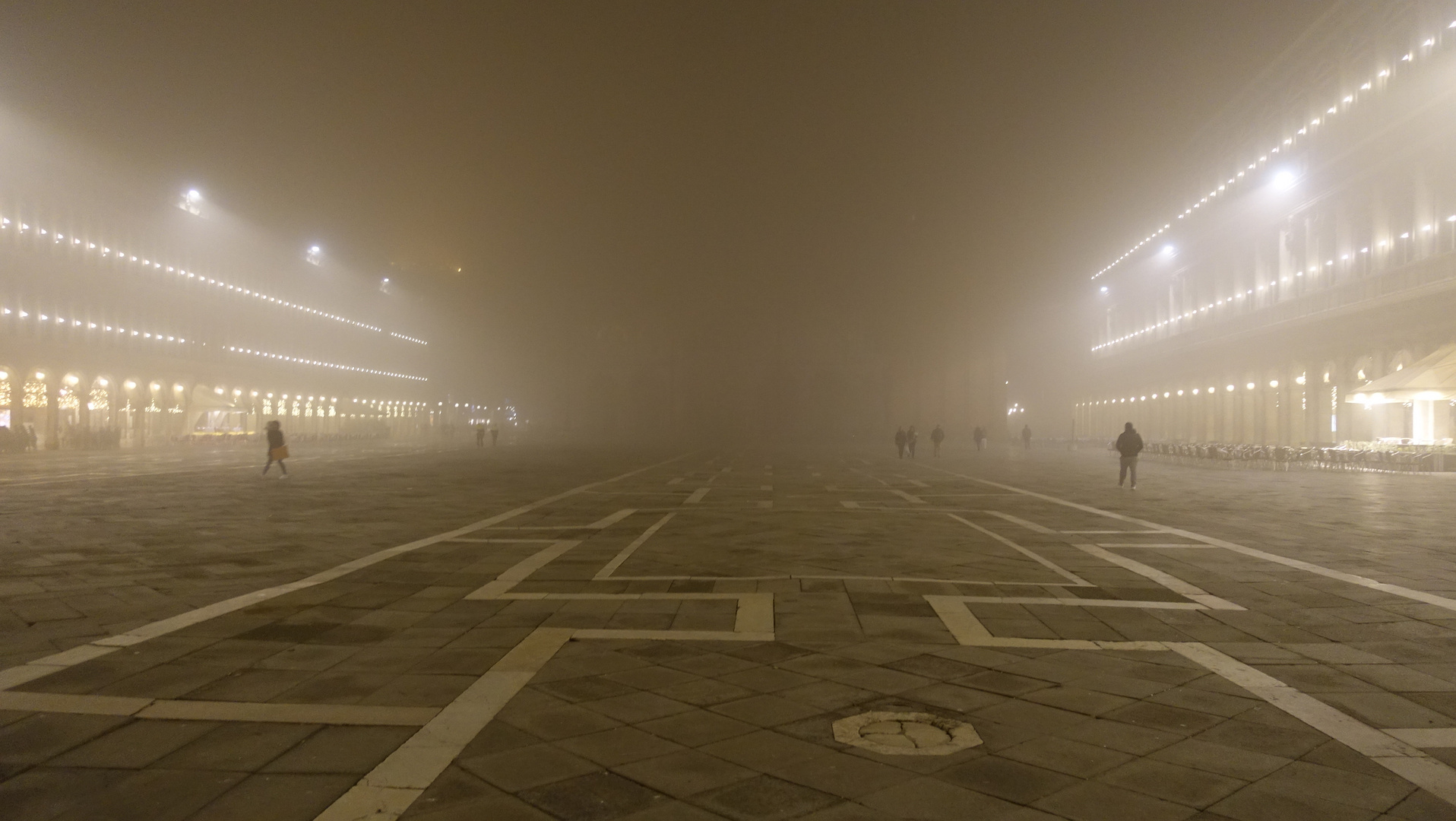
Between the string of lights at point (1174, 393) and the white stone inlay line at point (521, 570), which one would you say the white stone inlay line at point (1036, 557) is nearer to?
the white stone inlay line at point (521, 570)

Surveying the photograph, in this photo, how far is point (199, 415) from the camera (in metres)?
53.5

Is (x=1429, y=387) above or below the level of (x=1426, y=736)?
above

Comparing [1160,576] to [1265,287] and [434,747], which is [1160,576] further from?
[1265,287]

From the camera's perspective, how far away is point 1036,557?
372 inches

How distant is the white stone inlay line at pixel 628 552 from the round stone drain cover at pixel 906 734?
4410mm

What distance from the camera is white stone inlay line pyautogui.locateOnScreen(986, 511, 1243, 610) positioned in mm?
6988

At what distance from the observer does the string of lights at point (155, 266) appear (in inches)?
1852

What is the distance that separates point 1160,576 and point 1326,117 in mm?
42511

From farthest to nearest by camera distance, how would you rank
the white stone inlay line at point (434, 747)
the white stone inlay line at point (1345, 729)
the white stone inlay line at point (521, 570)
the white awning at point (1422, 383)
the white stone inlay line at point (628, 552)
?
the white awning at point (1422, 383)
the white stone inlay line at point (628, 552)
the white stone inlay line at point (521, 570)
the white stone inlay line at point (1345, 729)
the white stone inlay line at point (434, 747)

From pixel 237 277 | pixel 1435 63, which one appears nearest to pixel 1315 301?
pixel 1435 63

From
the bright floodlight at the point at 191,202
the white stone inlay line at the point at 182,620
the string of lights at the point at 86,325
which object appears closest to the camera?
the white stone inlay line at the point at 182,620

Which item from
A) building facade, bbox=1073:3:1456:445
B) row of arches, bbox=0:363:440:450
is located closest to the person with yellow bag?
row of arches, bbox=0:363:440:450

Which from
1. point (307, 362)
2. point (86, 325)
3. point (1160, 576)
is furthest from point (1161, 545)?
point (307, 362)

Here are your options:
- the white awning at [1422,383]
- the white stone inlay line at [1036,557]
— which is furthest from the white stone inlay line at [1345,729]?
the white awning at [1422,383]
